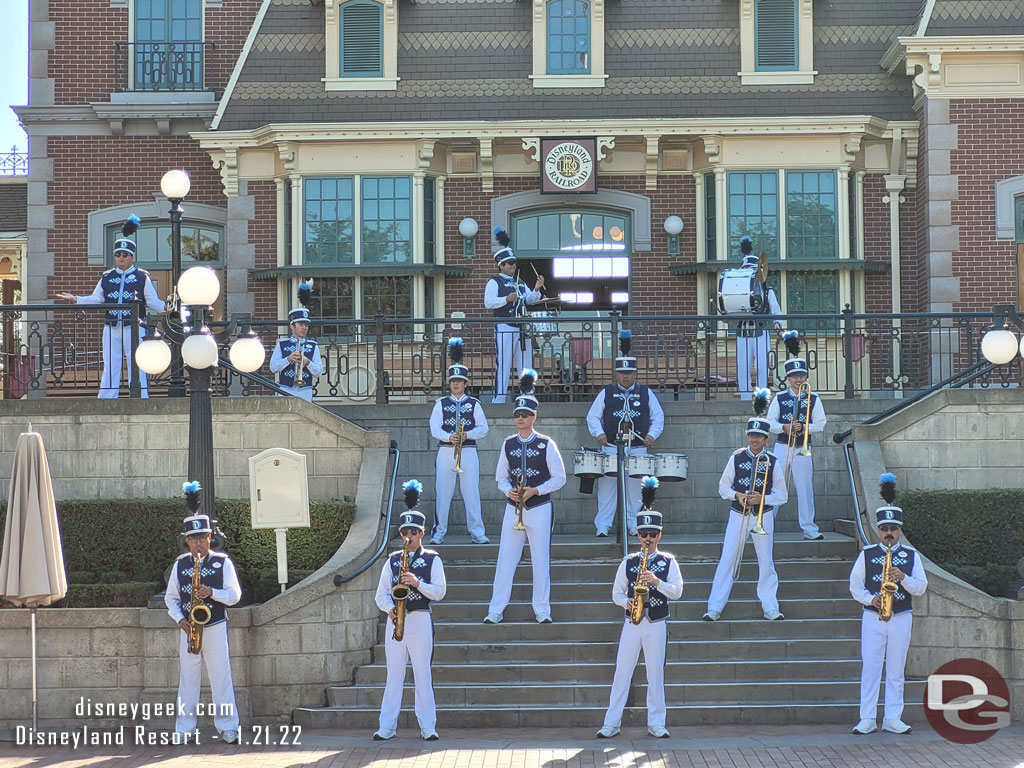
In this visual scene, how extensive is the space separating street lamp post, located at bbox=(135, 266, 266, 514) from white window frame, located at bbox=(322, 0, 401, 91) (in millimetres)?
8790

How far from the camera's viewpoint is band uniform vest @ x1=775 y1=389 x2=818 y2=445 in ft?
48.9

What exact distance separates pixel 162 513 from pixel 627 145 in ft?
31.3

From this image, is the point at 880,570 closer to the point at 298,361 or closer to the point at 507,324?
the point at 507,324

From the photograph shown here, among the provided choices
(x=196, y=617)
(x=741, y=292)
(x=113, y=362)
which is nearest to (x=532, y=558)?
(x=196, y=617)

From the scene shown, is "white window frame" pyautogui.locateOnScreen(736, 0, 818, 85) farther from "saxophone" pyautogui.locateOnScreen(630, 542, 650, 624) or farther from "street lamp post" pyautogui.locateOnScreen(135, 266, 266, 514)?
"saxophone" pyautogui.locateOnScreen(630, 542, 650, 624)

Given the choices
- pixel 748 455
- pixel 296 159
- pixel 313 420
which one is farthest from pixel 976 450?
pixel 296 159

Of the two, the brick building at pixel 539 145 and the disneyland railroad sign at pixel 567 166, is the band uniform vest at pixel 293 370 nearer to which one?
the brick building at pixel 539 145

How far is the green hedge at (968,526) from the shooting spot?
14.2 meters

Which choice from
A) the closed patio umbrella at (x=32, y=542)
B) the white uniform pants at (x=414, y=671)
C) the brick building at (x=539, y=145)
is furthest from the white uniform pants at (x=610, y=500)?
the brick building at (x=539, y=145)

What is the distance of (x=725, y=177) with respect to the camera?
20.5m

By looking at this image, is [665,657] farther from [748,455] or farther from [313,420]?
[313,420]

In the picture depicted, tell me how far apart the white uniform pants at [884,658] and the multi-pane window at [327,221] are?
10841mm

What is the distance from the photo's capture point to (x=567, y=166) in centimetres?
2053

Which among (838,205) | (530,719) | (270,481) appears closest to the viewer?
(530,719)
